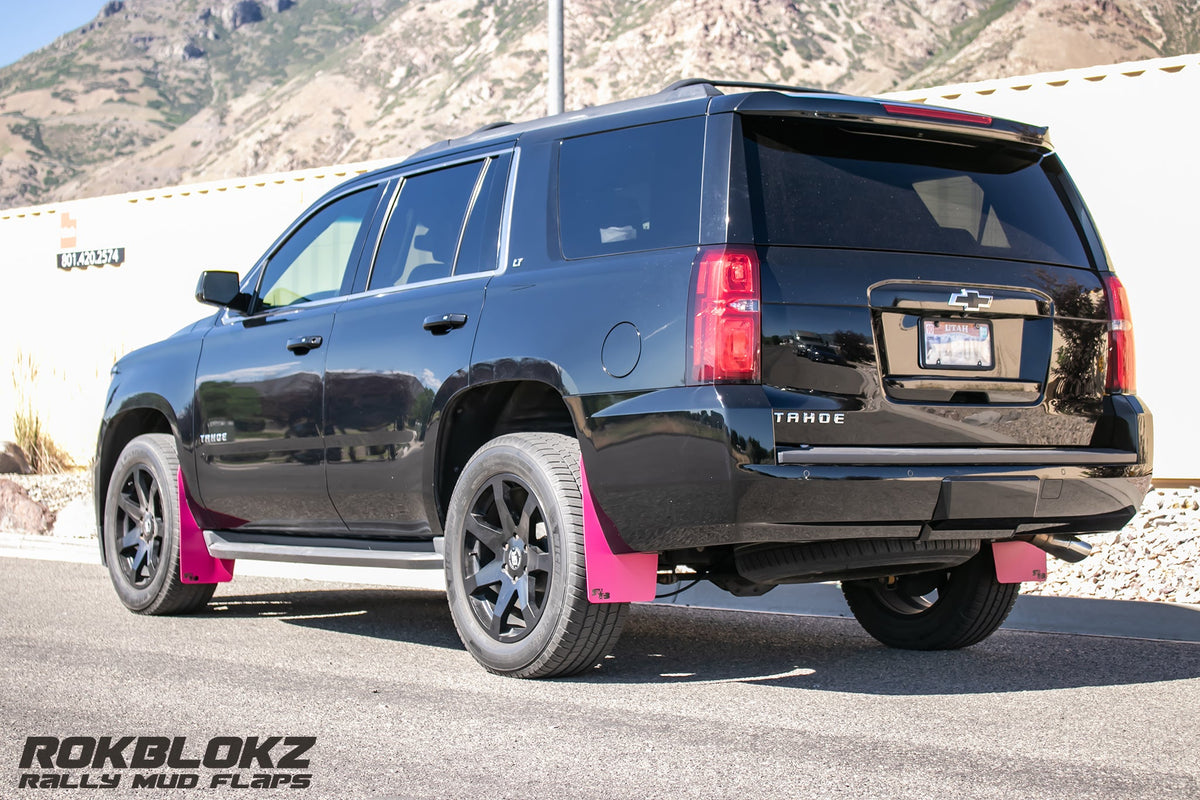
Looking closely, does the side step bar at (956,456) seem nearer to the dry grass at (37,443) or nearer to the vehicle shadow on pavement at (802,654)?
the vehicle shadow on pavement at (802,654)

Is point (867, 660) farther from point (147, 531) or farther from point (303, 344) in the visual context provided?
point (147, 531)

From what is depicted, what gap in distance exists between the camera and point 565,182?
5.68 metres

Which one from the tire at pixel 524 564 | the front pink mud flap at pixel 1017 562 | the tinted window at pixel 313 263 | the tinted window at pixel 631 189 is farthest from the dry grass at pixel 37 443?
the front pink mud flap at pixel 1017 562

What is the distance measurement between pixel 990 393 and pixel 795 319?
806 mm

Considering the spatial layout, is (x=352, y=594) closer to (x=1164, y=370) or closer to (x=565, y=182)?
(x=565, y=182)

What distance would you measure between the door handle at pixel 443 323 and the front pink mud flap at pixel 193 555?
84.5 inches

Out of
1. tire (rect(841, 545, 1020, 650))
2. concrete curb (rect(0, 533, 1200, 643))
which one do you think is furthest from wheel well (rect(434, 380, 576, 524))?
concrete curb (rect(0, 533, 1200, 643))

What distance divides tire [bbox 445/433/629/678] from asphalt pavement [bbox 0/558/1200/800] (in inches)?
5.6

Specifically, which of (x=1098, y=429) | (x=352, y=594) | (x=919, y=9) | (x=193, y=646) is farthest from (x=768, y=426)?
(x=919, y=9)

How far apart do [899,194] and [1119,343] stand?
3.62ft

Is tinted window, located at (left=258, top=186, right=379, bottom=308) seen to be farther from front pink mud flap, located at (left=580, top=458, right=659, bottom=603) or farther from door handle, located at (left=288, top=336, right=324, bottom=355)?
front pink mud flap, located at (left=580, top=458, right=659, bottom=603)

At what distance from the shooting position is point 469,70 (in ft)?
441

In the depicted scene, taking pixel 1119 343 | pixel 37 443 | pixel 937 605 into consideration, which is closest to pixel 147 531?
pixel 937 605

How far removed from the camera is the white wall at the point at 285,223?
11844 millimetres
